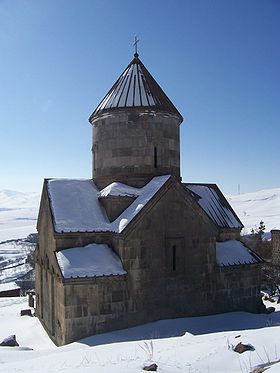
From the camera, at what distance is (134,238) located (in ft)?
32.3

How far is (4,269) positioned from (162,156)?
173 feet

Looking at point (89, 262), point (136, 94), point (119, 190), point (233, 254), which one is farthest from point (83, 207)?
point (233, 254)

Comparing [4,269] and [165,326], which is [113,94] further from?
[4,269]

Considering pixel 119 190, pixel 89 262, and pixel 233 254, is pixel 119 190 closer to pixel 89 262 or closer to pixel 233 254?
pixel 89 262

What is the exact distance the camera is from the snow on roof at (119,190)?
11117 mm

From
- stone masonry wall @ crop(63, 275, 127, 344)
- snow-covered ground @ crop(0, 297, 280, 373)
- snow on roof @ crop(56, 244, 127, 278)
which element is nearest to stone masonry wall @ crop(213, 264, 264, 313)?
stone masonry wall @ crop(63, 275, 127, 344)

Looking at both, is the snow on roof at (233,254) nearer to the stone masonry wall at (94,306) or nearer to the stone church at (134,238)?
the stone church at (134,238)

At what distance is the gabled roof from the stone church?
1.7 inches

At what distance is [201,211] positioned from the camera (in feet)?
35.5

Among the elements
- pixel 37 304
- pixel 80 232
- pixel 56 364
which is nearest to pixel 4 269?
pixel 37 304

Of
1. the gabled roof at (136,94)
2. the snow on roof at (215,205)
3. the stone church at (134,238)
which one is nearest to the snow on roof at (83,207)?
the stone church at (134,238)

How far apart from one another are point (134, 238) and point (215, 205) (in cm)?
493

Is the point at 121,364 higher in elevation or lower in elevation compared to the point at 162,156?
lower

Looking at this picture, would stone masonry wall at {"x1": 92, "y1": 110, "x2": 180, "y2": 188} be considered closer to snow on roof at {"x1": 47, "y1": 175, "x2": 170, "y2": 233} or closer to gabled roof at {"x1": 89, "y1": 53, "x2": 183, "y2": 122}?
gabled roof at {"x1": 89, "y1": 53, "x2": 183, "y2": 122}
